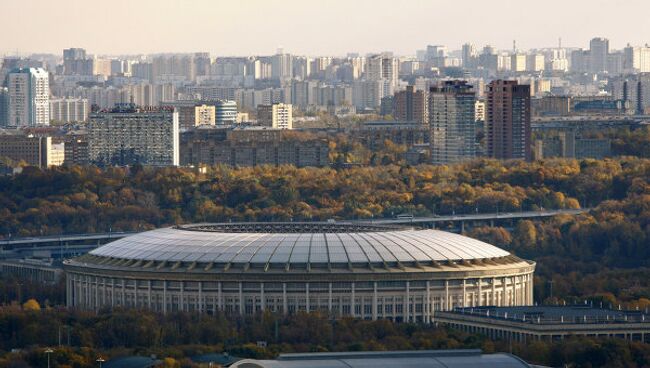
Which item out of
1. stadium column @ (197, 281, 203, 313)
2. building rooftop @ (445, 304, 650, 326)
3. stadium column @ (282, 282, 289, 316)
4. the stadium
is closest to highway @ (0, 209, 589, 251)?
the stadium

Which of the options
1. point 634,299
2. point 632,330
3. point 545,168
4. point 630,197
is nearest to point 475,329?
point 632,330

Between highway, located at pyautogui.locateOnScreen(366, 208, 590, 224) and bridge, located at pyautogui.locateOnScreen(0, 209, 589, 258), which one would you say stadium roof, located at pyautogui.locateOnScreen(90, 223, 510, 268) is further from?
highway, located at pyautogui.locateOnScreen(366, 208, 590, 224)

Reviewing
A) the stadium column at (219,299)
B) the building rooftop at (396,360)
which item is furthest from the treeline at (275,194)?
the building rooftop at (396,360)

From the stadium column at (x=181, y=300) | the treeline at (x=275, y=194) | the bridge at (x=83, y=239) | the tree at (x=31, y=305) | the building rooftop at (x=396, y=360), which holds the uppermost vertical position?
the building rooftop at (x=396, y=360)

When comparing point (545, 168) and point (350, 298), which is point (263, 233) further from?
point (545, 168)

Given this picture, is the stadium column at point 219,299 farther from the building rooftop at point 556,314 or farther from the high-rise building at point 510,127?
the high-rise building at point 510,127

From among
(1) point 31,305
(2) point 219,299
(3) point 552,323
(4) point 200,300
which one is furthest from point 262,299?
(3) point 552,323

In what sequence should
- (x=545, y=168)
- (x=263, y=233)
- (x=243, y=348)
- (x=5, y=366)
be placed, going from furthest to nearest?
(x=545, y=168)
(x=263, y=233)
(x=243, y=348)
(x=5, y=366)
